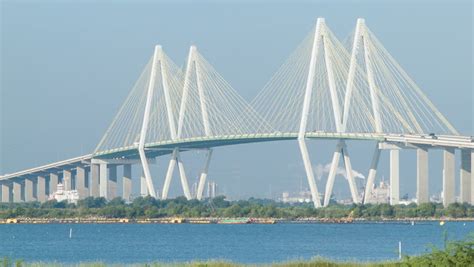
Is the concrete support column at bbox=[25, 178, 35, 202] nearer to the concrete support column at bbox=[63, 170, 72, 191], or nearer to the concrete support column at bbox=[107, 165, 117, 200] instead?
the concrete support column at bbox=[63, 170, 72, 191]

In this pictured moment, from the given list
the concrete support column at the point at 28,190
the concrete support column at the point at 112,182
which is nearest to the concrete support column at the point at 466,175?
the concrete support column at the point at 112,182

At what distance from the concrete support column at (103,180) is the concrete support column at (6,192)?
12.4 meters

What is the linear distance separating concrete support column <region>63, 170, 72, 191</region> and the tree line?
4.31 m

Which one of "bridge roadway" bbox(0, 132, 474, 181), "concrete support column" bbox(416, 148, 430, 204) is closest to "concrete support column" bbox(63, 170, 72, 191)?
"bridge roadway" bbox(0, 132, 474, 181)

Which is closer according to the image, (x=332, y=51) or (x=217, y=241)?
(x=217, y=241)

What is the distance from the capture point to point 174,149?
77.4 metres

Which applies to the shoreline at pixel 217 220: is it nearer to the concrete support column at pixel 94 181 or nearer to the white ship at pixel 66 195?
the concrete support column at pixel 94 181

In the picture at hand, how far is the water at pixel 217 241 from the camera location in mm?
44906

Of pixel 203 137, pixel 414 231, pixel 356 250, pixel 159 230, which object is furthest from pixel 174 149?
pixel 356 250

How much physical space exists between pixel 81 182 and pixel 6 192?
10089 millimetres

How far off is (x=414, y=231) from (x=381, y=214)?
13.0 metres

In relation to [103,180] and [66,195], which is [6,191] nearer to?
[66,195]

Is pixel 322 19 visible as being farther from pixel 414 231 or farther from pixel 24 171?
pixel 24 171

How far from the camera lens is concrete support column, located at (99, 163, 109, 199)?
85.2 metres
